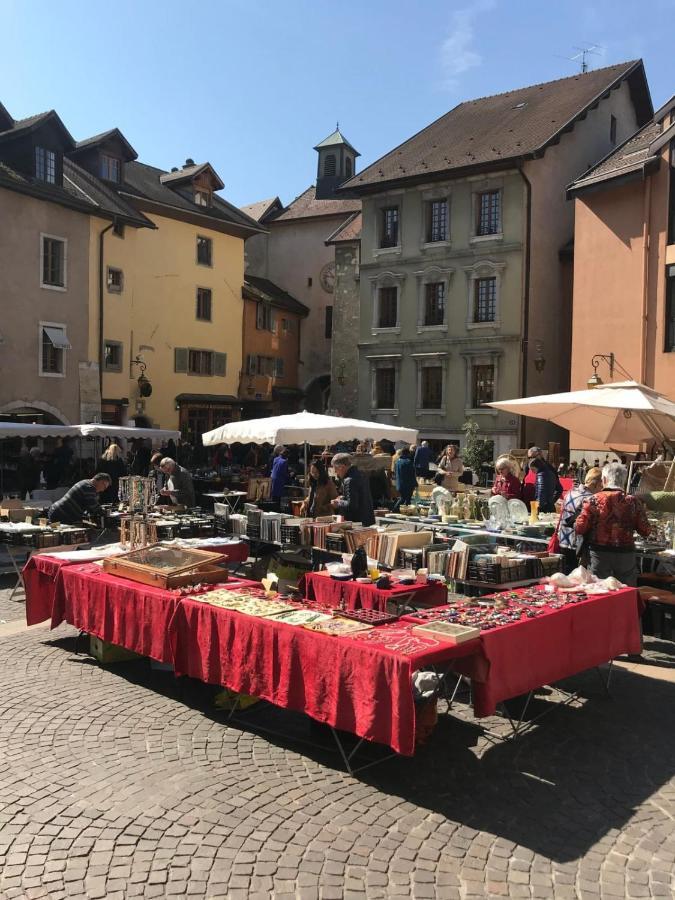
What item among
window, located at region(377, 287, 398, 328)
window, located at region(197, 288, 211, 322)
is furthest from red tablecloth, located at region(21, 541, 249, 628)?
window, located at region(197, 288, 211, 322)

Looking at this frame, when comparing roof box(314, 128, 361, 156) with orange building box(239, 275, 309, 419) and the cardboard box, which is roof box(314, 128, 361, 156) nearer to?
→ orange building box(239, 275, 309, 419)

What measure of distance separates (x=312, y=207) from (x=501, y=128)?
1416 cm

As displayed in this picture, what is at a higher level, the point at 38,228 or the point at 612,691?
the point at 38,228

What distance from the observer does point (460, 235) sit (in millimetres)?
29438

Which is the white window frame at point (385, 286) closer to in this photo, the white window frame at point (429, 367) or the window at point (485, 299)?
the white window frame at point (429, 367)

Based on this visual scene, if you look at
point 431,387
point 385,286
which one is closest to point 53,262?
point 385,286

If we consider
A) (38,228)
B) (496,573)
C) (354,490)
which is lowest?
(496,573)

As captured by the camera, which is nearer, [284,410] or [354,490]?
[354,490]

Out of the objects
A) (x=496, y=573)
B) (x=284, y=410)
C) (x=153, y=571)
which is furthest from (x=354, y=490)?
(x=284, y=410)

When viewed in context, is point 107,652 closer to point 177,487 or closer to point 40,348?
point 177,487

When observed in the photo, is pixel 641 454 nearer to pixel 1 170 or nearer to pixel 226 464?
pixel 226 464

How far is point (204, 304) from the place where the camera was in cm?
3366

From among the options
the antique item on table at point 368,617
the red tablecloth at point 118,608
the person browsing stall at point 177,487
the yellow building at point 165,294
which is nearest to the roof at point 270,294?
the yellow building at point 165,294

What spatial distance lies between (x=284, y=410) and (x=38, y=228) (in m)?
15.5
